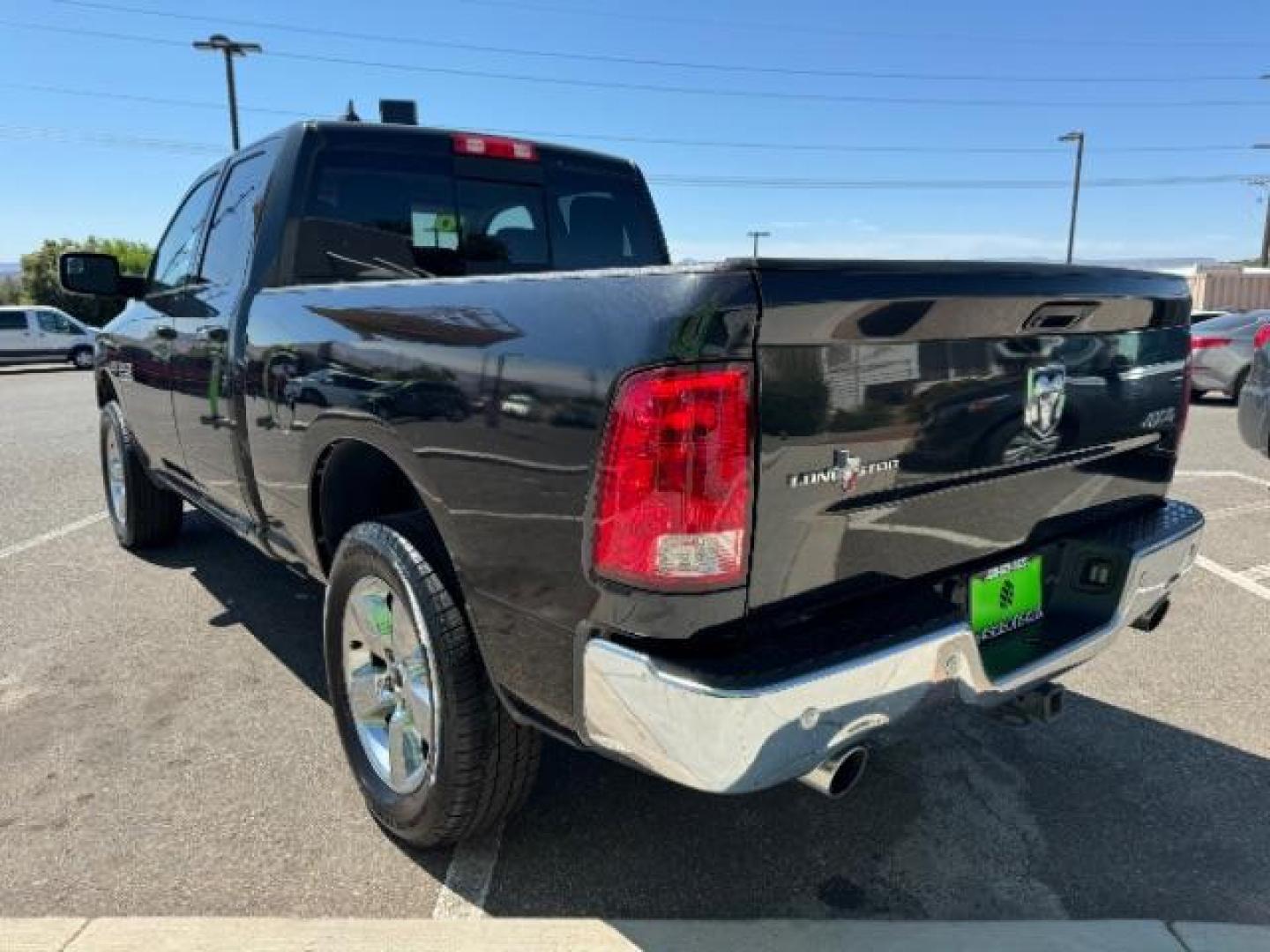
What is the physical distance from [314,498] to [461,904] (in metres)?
1.26

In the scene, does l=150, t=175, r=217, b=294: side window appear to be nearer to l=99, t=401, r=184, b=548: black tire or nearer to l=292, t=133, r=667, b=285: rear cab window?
l=99, t=401, r=184, b=548: black tire

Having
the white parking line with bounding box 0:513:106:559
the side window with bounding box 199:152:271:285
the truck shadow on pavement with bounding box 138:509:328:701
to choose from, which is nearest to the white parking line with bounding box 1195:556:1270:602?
the truck shadow on pavement with bounding box 138:509:328:701

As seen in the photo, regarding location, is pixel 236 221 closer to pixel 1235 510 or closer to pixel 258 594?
pixel 258 594

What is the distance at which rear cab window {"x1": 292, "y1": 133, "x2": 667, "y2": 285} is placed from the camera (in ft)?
10.9

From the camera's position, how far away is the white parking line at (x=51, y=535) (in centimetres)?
556

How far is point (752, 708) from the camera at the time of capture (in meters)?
1.69

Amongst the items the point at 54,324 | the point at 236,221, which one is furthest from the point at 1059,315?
the point at 54,324

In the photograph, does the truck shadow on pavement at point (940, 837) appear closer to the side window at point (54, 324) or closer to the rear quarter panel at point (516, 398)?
the rear quarter panel at point (516, 398)

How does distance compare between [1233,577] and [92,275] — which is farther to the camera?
[1233,577]

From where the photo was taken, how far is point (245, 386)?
3162 millimetres

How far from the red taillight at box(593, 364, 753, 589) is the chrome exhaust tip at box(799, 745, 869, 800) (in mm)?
447

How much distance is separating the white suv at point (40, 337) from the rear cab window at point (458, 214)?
2388 cm

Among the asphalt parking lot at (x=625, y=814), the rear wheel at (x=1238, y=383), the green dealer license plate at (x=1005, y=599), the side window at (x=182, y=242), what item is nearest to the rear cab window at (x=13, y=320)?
the side window at (x=182, y=242)

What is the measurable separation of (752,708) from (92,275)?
173 inches
